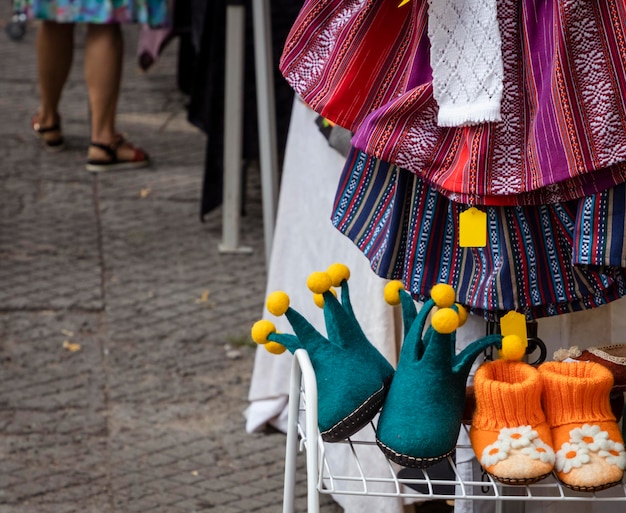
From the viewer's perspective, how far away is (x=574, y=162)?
4.45 feet

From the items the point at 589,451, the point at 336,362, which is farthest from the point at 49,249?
the point at 589,451

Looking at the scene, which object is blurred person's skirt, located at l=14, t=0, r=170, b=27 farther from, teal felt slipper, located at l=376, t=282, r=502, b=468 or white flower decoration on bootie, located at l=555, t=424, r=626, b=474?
white flower decoration on bootie, located at l=555, t=424, r=626, b=474

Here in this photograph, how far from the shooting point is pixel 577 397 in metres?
1.35

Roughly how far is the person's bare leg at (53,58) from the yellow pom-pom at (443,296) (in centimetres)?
328

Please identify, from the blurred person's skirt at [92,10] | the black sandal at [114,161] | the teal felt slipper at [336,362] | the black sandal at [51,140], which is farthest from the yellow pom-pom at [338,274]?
the black sandal at [51,140]

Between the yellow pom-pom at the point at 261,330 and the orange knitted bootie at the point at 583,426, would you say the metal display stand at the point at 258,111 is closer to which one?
the yellow pom-pom at the point at 261,330

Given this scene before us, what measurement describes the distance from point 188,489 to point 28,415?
56cm

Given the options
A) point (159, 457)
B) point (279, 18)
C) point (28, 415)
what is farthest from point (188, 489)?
point (279, 18)

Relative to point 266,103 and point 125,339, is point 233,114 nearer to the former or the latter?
point 266,103

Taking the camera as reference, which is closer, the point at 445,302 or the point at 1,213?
the point at 445,302

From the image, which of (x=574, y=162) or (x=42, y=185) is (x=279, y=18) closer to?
(x=42, y=185)

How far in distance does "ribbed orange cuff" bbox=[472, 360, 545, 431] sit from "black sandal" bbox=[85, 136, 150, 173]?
3.31 metres

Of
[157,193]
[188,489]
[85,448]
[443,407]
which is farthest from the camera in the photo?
[157,193]

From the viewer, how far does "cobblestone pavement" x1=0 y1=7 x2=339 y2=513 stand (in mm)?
2420
